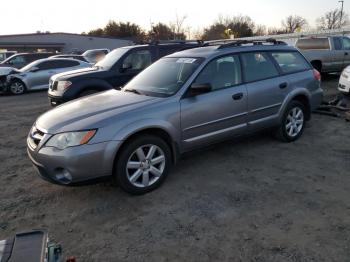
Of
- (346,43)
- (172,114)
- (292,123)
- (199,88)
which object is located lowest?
(292,123)

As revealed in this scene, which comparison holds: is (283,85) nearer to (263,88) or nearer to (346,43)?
(263,88)

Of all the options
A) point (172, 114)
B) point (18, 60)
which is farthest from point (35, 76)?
point (172, 114)

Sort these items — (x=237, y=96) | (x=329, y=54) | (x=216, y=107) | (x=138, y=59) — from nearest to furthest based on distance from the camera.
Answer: (x=216, y=107), (x=237, y=96), (x=138, y=59), (x=329, y=54)

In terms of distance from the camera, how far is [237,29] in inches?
2712

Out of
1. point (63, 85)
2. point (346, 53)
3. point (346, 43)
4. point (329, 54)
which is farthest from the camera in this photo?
point (346, 43)

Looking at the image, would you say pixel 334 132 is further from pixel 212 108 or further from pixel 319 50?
pixel 319 50

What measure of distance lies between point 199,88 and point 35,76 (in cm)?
1224

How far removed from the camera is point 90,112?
13.7ft

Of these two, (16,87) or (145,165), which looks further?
(16,87)

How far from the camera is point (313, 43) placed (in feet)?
47.6

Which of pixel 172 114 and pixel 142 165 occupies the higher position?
pixel 172 114

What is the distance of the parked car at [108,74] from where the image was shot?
8.08 meters

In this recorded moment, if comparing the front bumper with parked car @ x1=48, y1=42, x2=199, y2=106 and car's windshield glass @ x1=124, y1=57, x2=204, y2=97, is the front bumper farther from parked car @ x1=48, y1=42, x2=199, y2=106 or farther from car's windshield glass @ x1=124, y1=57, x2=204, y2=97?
parked car @ x1=48, y1=42, x2=199, y2=106

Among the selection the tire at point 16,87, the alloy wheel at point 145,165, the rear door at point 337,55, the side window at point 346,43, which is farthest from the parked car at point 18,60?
the alloy wheel at point 145,165
